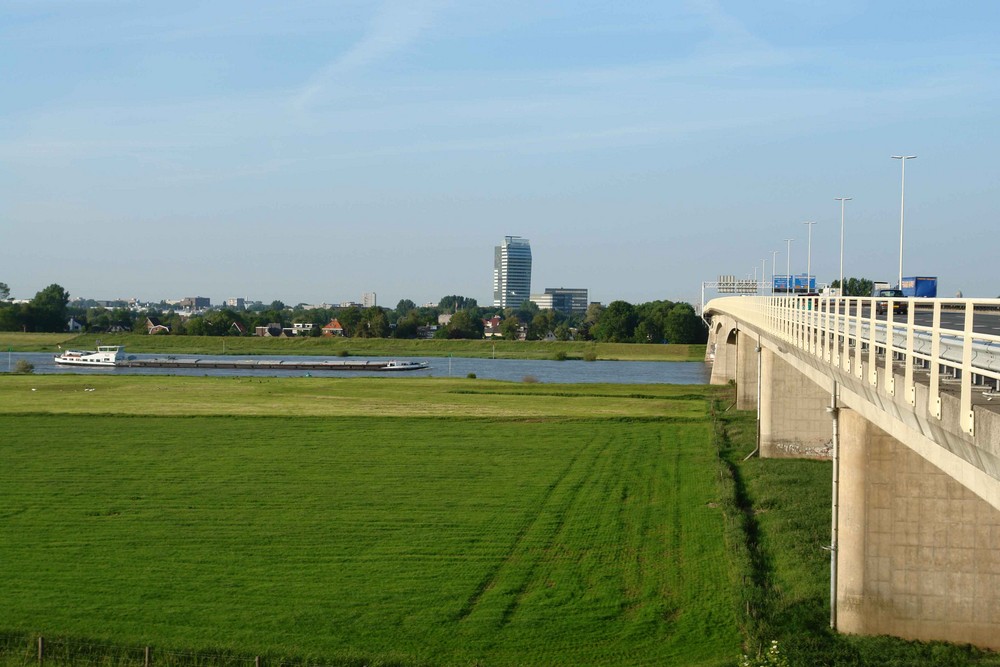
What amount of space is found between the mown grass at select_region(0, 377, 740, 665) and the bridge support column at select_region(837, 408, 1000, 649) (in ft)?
9.52

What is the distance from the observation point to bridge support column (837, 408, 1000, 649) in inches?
781

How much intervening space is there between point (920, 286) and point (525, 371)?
76.2 metres

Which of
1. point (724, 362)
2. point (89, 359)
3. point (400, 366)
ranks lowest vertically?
point (400, 366)

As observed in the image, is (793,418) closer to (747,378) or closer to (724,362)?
(747,378)

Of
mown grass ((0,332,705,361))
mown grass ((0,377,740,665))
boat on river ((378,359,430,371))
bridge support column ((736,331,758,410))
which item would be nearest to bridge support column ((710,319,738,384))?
bridge support column ((736,331,758,410))

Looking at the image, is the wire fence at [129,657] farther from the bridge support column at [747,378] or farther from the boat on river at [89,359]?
the boat on river at [89,359]

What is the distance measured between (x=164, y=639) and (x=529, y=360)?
126549 mm

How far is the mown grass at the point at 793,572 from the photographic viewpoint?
19312 millimetres

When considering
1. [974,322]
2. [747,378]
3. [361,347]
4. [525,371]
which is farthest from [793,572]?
[361,347]

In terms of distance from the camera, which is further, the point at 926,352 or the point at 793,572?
the point at 793,572

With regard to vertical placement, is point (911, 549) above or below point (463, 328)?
below

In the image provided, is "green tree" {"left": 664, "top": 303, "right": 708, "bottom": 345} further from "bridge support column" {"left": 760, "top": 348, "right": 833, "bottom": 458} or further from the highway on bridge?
the highway on bridge

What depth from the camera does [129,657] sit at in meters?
19.0

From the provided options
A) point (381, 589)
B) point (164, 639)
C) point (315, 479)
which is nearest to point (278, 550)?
point (381, 589)
